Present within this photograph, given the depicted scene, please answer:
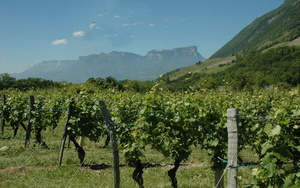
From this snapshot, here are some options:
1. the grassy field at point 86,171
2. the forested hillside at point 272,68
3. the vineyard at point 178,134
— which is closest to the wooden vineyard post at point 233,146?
the vineyard at point 178,134

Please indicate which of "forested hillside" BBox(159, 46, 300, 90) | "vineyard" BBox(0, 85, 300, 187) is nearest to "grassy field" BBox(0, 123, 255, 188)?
"vineyard" BBox(0, 85, 300, 187)

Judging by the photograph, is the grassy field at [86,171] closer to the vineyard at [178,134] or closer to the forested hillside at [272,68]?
the vineyard at [178,134]

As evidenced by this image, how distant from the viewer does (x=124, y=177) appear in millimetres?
7344

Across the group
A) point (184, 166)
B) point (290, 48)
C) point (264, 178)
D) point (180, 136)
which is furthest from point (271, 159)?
point (290, 48)

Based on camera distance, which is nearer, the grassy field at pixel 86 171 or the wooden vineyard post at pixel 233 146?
the wooden vineyard post at pixel 233 146

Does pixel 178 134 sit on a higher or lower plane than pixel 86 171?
higher

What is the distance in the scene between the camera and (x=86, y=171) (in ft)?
26.2

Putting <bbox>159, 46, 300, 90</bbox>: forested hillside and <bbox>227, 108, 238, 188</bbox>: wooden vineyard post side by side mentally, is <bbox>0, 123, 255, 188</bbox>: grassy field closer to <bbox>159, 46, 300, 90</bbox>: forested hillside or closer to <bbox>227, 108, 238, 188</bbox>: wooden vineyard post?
<bbox>227, 108, 238, 188</bbox>: wooden vineyard post

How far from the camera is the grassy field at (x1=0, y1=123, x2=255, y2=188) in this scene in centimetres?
676

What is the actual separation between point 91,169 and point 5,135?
8.06 metres

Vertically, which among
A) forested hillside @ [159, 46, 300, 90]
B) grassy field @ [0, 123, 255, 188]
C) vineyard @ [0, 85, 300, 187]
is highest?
forested hillside @ [159, 46, 300, 90]

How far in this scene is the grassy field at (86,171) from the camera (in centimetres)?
676

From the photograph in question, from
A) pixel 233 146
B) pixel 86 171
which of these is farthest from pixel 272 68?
pixel 233 146

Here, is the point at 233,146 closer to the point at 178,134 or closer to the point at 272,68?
the point at 178,134
